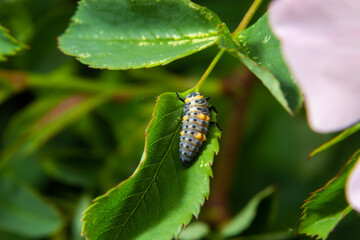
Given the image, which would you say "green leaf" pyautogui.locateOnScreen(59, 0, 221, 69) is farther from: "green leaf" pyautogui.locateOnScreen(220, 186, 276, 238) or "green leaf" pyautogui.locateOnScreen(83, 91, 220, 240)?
"green leaf" pyautogui.locateOnScreen(220, 186, 276, 238)

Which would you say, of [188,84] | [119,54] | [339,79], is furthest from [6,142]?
[339,79]

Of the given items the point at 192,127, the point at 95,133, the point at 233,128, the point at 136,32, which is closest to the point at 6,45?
the point at 136,32

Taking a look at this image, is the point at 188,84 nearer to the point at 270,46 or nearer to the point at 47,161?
the point at 47,161

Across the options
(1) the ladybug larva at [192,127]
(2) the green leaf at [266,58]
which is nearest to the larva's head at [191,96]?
(1) the ladybug larva at [192,127]

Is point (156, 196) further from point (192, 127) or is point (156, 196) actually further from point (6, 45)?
point (6, 45)

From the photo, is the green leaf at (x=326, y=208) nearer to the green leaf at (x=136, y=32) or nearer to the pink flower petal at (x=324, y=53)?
the pink flower petal at (x=324, y=53)

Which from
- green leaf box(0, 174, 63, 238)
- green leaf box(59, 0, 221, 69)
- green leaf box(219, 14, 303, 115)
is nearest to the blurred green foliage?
green leaf box(0, 174, 63, 238)

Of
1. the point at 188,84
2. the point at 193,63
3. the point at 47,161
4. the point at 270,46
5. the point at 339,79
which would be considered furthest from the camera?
the point at 193,63
